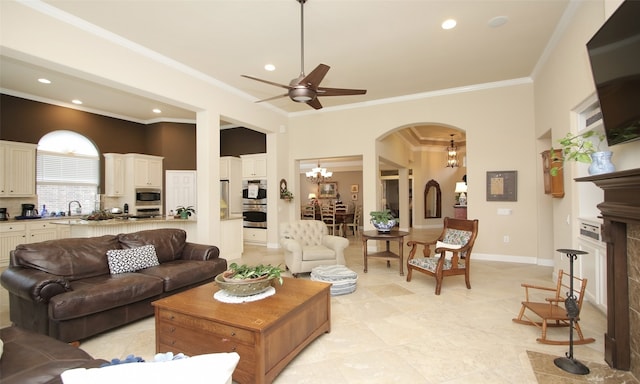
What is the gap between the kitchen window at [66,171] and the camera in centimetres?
650

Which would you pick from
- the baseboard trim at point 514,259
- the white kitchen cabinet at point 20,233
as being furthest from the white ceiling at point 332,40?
the baseboard trim at point 514,259

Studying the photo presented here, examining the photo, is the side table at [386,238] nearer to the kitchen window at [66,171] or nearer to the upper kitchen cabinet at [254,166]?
the upper kitchen cabinet at [254,166]

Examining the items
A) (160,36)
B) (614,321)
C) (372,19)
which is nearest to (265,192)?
(160,36)

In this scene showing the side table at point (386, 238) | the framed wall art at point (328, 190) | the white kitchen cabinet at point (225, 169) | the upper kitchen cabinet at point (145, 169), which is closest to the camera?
the side table at point (386, 238)

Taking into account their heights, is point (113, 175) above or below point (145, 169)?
below

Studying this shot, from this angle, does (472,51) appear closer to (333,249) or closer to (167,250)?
(333,249)

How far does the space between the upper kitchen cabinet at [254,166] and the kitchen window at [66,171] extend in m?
3.49

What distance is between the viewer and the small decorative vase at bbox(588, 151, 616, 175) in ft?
8.82

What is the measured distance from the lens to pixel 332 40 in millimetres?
4242

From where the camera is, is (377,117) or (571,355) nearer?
(571,355)

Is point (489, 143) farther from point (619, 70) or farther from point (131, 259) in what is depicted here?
point (131, 259)

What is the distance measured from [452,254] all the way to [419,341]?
73.9 inches

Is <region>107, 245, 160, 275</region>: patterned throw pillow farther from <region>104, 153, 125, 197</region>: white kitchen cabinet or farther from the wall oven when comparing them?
<region>104, 153, 125, 197</region>: white kitchen cabinet

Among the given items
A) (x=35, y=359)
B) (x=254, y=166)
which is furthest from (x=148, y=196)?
(x=35, y=359)
